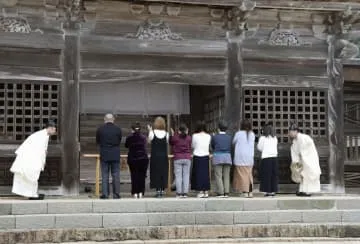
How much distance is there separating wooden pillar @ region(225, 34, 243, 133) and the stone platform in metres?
2.81

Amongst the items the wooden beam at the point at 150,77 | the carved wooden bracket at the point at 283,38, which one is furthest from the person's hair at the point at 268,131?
the carved wooden bracket at the point at 283,38

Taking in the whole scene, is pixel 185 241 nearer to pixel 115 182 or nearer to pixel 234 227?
pixel 234 227

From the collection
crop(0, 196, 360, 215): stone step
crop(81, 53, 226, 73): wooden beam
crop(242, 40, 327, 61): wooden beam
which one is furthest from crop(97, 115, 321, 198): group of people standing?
crop(242, 40, 327, 61): wooden beam

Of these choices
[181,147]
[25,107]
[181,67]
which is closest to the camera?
[181,147]

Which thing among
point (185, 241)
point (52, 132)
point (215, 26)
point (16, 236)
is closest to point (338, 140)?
point (215, 26)

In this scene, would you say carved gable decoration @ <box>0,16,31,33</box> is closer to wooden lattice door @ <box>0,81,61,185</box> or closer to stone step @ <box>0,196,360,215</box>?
wooden lattice door @ <box>0,81,61,185</box>

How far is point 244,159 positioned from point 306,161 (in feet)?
4.82

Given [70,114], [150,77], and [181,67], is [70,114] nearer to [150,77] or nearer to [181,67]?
[150,77]

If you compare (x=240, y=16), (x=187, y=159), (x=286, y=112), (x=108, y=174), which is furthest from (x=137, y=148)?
(x=286, y=112)

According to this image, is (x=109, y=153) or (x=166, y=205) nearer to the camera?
(x=166, y=205)

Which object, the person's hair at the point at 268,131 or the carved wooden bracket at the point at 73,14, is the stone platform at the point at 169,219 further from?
the carved wooden bracket at the point at 73,14

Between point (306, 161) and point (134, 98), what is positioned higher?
point (134, 98)

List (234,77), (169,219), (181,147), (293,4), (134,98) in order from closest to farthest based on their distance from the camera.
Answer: (169,219) < (181,147) < (293,4) < (234,77) < (134,98)

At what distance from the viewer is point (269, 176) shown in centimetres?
1264
